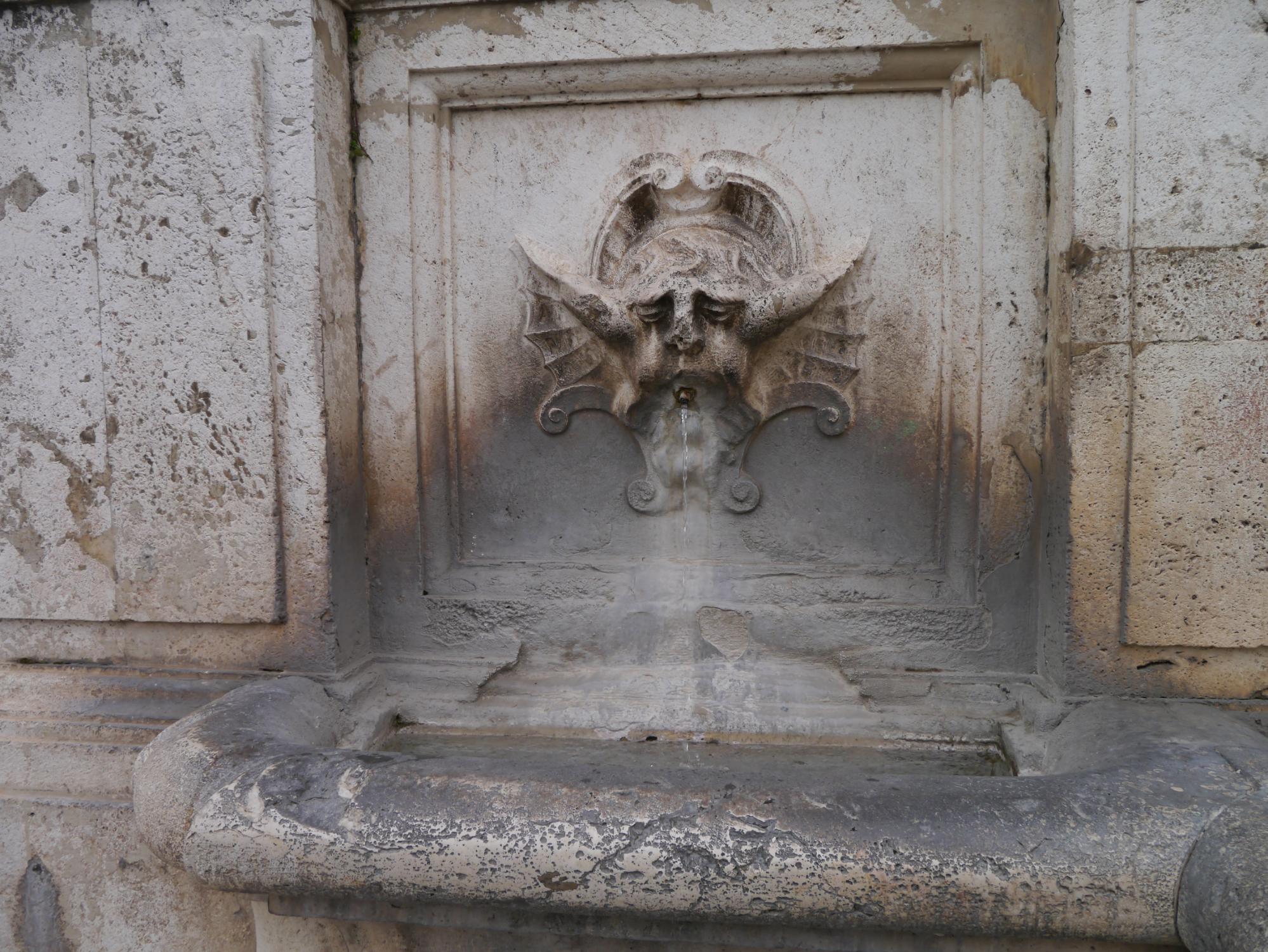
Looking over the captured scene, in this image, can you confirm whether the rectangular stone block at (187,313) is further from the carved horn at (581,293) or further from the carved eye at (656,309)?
the carved eye at (656,309)

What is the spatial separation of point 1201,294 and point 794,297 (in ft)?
3.16

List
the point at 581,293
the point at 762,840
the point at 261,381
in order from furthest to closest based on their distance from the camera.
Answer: the point at 581,293 < the point at 261,381 < the point at 762,840

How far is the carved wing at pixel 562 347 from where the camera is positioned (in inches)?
97.7

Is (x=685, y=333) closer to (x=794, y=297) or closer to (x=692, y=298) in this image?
(x=692, y=298)

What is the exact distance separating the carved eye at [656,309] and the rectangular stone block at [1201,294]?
1144 mm

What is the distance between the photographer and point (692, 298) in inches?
90.5

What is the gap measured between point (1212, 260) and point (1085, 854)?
1392 millimetres

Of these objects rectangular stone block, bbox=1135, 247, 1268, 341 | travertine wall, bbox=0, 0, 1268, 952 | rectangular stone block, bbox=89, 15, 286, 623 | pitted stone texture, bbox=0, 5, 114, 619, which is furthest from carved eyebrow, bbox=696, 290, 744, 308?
pitted stone texture, bbox=0, 5, 114, 619

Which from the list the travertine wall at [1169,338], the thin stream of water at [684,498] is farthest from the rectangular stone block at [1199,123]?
the thin stream of water at [684,498]

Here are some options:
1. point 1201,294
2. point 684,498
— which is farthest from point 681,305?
point 1201,294

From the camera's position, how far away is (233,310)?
2.24 metres

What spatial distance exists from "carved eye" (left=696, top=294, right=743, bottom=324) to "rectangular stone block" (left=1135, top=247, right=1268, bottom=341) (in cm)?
98

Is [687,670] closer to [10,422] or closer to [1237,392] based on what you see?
[1237,392]

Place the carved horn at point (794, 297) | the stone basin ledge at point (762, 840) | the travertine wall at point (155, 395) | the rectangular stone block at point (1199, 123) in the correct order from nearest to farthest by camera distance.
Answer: the stone basin ledge at point (762, 840)
the rectangular stone block at point (1199, 123)
the travertine wall at point (155, 395)
the carved horn at point (794, 297)
